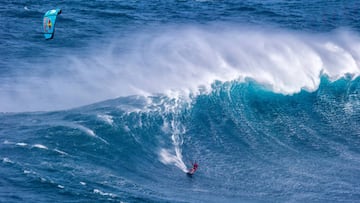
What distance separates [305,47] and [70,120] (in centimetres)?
1729

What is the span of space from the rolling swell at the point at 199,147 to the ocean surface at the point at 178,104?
0.08 meters

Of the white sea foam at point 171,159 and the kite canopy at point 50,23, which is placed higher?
the kite canopy at point 50,23

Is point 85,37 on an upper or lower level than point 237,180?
upper

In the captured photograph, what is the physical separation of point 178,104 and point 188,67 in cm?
512

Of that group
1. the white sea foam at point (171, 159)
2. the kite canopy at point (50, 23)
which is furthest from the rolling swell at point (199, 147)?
the kite canopy at point (50, 23)

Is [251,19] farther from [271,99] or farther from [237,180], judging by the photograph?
[237,180]

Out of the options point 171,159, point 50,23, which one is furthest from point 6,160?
point 50,23

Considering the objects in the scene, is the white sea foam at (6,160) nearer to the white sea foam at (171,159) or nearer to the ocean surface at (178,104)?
the ocean surface at (178,104)

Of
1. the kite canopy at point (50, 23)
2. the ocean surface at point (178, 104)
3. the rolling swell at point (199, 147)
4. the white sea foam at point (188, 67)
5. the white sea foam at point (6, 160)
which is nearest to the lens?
the rolling swell at point (199, 147)

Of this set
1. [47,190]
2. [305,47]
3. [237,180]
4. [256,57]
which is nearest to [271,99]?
[256,57]

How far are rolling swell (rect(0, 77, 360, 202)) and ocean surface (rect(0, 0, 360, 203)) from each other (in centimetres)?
8

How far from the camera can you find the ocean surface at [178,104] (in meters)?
24.4

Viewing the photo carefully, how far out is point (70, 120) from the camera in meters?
29.6

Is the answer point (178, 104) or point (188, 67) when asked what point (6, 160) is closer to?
point (178, 104)
